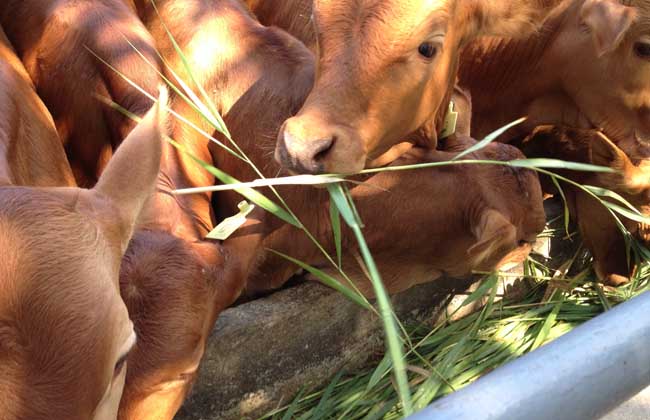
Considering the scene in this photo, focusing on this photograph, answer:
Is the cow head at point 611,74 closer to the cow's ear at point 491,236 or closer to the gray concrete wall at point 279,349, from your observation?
the cow's ear at point 491,236

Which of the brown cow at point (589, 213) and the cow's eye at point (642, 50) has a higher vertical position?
the cow's eye at point (642, 50)

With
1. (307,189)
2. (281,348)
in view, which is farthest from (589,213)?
(281,348)

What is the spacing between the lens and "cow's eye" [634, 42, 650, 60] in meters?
3.75

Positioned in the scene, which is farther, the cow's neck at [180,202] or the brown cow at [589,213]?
the brown cow at [589,213]

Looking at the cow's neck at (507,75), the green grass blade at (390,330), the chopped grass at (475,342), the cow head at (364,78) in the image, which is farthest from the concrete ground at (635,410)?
the green grass blade at (390,330)

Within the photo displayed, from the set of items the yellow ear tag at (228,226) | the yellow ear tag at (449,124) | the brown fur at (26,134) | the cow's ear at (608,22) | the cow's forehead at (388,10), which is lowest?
the yellow ear tag at (228,226)

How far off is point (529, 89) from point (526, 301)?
108 centimetres

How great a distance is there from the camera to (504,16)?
3068 millimetres

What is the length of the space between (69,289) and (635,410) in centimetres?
261

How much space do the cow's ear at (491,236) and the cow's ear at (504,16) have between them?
702 mm

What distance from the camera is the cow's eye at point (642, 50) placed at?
3754mm

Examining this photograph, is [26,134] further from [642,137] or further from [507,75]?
[642,137]

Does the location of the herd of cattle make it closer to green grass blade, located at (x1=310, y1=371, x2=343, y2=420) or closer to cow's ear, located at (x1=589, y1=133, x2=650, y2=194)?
cow's ear, located at (x1=589, y1=133, x2=650, y2=194)

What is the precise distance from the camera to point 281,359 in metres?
3.19
